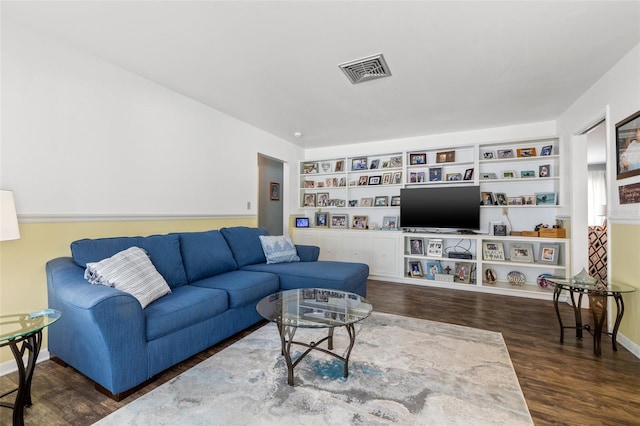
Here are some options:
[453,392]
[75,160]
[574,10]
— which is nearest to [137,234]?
[75,160]

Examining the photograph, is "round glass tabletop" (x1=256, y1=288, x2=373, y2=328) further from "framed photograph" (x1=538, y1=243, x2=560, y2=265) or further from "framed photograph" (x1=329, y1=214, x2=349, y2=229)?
"framed photograph" (x1=538, y1=243, x2=560, y2=265)

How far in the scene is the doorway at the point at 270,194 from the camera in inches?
212


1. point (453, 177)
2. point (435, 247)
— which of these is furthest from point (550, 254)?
point (453, 177)

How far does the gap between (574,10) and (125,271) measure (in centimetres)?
336

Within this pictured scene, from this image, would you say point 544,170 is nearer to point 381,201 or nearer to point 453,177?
point 453,177

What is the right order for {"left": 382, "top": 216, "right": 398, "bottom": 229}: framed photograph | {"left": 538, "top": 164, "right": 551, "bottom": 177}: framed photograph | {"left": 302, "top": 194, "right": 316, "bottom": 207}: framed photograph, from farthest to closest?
{"left": 302, "top": 194, "right": 316, "bottom": 207}: framed photograph
{"left": 382, "top": 216, "right": 398, "bottom": 229}: framed photograph
{"left": 538, "top": 164, "right": 551, "bottom": 177}: framed photograph

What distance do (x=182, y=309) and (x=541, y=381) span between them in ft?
7.88

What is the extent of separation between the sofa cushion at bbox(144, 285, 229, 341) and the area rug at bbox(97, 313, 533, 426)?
0.31 metres

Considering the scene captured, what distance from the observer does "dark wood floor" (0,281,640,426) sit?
4.98ft

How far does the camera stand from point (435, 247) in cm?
444

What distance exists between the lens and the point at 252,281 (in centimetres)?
260

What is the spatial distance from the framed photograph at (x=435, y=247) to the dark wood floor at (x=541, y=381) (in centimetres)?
142

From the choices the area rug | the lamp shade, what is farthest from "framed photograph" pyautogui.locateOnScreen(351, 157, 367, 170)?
the lamp shade

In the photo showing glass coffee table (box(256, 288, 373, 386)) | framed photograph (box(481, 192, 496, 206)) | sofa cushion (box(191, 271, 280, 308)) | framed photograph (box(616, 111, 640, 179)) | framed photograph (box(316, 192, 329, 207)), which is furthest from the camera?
framed photograph (box(316, 192, 329, 207))
